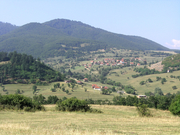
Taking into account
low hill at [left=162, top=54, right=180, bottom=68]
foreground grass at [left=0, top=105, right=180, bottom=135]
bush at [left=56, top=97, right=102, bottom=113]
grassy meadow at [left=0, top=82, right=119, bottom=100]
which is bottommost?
grassy meadow at [left=0, top=82, right=119, bottom=100]

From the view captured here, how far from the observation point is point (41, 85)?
8650 centimetres

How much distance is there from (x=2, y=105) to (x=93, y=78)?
332ft

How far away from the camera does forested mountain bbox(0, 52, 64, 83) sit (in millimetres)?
89000

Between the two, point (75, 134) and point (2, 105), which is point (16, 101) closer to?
point (2, 105)

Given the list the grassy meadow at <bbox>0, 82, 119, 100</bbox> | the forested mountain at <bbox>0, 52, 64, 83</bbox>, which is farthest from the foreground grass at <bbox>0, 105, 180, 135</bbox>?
the forested mountain at <bbox>0, 52, 64, 83</bbox>

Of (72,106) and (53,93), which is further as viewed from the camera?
(53,93)

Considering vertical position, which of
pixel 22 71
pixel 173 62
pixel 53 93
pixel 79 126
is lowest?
pixel 53 93

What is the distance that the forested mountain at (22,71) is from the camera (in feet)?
292

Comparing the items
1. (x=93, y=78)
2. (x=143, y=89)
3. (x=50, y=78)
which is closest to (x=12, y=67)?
(x=50, y=78)

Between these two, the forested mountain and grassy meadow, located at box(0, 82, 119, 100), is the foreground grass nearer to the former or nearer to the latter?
grassy meadow, located at box(0, 82, 119, 100)

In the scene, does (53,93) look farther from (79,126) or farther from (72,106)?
(79,126)

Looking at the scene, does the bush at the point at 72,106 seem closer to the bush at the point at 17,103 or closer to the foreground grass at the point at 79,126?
the bush at the point at 17,103

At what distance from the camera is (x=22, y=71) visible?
9425 centimetres

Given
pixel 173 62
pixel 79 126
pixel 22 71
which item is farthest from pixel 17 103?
pixel 173 62
